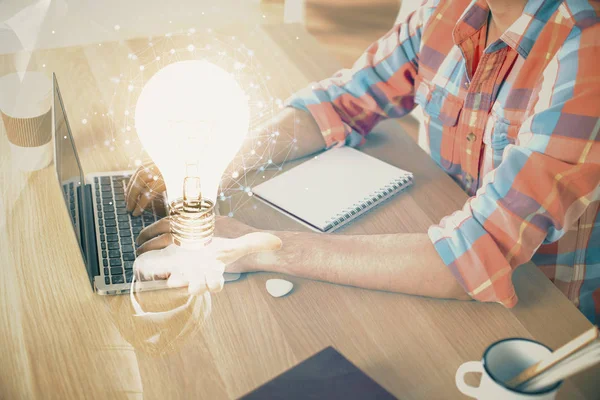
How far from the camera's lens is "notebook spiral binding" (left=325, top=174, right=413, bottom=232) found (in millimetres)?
1004

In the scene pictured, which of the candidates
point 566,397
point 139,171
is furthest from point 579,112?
point 139,171

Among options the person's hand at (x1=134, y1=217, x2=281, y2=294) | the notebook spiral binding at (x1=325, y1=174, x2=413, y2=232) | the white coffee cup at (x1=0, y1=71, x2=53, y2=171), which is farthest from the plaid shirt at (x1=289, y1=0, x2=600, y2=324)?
the white coffee cup at (x1=0, y1=71, x2=53, y2=171)

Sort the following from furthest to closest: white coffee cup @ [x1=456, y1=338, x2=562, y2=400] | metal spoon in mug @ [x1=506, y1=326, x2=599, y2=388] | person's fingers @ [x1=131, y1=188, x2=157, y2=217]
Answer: person's fingers @ [x1=131, y1=188, x2=157, y2=217], white coffee cup @ [x1=456, y1=338, x2=562, y2=400], metal spoon in mug @ [x1=506, y1=326, x2=599, y2=388]

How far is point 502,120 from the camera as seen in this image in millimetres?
1053

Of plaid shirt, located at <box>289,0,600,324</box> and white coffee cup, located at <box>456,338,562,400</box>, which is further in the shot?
plaid shirt, located at <box>289,0,600,324</box>

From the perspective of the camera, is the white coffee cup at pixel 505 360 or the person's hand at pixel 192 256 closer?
the white coffee cup at pixel 505 360

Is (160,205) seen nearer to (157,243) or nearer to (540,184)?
(157,243)

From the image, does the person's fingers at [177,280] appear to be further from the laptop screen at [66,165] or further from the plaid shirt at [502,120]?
the plaid shirt at [502,120]

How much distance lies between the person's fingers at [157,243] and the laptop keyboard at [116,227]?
14 millimetres

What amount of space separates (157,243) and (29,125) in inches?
15.2

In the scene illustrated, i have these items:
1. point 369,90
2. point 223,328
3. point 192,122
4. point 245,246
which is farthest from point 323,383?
point 369,90

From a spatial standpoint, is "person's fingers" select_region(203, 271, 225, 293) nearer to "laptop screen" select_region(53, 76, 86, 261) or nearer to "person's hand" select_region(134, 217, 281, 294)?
"person's hand" select_region(134, 217, 281, 294)

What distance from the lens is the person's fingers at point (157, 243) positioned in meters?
0.91

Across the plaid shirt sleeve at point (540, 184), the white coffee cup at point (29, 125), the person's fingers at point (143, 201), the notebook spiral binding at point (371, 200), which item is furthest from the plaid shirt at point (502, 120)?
the white coffee cup at point (29, 125)
